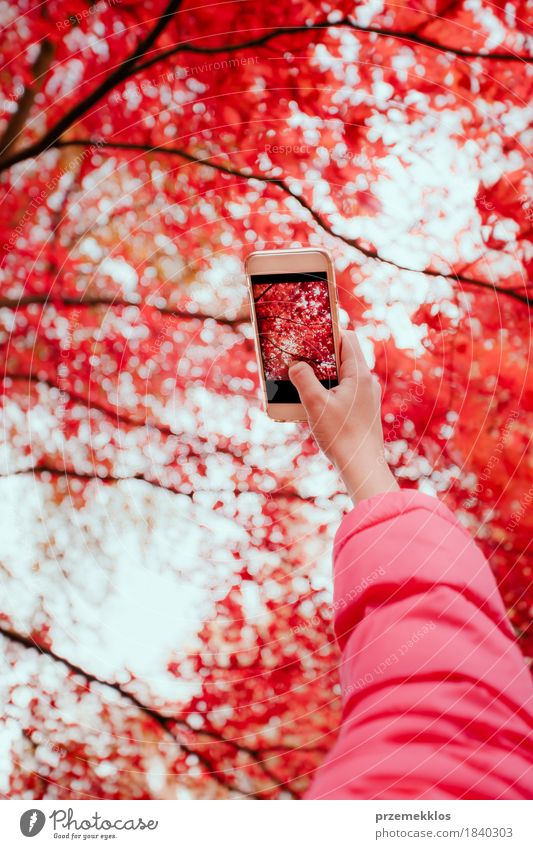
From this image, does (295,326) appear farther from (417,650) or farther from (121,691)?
(121,691)

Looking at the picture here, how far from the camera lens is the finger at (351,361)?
0.58m

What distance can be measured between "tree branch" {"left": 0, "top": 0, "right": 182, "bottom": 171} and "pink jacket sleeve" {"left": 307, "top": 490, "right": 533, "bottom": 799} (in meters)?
0.56

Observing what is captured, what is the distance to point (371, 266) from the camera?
0.64 metres

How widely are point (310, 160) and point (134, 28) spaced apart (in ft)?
0.83

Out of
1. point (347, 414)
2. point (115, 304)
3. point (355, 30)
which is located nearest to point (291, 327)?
point (347, 414)

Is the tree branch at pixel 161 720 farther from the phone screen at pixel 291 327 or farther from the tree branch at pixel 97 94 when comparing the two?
the tree branch at pixel 97 94

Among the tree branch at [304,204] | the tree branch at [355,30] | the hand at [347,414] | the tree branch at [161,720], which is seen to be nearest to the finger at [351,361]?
the hand at [347,414]

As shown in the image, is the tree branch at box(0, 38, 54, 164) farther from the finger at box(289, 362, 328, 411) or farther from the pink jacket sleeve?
the pink jacket sleeve

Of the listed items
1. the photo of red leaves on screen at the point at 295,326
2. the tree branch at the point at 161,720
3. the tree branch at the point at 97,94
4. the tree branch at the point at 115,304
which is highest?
the tree branch at the point at 97,94

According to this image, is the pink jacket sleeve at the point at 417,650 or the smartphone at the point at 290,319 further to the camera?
the smartphone at the point at 290,319

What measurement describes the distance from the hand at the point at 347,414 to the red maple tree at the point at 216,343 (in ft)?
0.27

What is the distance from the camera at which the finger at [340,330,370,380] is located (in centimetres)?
58

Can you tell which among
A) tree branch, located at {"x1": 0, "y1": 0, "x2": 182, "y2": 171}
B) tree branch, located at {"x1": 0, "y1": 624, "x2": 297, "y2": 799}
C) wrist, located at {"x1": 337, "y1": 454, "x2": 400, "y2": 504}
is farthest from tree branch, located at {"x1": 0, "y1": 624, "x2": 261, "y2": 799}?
tree branch, located at {"x1": 0, "y1": 0, "x2": 182, "y2": 171}
